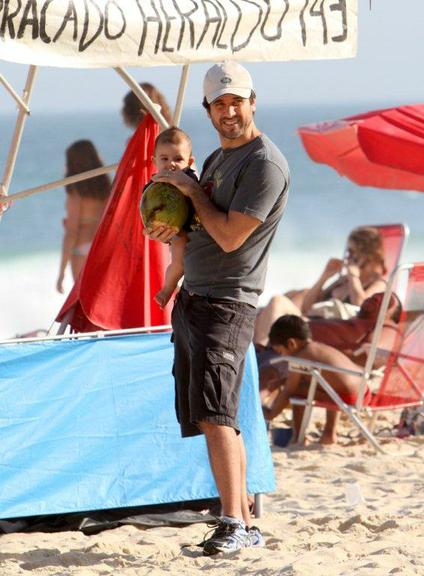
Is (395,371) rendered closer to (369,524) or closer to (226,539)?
(369,524)

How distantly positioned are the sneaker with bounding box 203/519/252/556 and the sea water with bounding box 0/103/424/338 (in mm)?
11278

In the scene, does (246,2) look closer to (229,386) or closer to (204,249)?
(204,249)

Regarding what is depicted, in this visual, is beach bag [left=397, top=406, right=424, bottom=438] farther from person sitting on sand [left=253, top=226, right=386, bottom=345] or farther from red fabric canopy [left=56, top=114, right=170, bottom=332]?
red fabric canopy [left=56, top=114, right=170, bottom=332]

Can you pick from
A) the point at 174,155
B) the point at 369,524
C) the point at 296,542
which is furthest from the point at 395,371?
the point at 174,155

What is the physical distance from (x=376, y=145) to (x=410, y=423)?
1522 mm

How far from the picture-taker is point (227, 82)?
13.7 feet

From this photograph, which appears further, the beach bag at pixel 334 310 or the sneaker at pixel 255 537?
the beach bag at pixel 334 310

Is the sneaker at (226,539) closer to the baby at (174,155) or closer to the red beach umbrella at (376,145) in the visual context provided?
the baby at (174,155)

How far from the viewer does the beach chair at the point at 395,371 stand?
665 centimetres

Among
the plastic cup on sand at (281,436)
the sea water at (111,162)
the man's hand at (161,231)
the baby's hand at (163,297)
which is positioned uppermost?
the sea water at (111,162)

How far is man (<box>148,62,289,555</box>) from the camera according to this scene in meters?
4.11

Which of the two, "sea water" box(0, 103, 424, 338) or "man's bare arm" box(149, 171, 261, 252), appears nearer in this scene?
"man's bare arm" box(149, 171, 261, 252)

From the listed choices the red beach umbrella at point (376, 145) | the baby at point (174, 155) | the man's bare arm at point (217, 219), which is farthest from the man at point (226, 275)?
the red beach umbrella at point (376, 145)

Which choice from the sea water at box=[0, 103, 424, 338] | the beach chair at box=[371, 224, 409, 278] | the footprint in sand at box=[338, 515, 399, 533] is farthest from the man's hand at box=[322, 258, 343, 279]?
the sea water at box=[0, 103, 424, 338]
